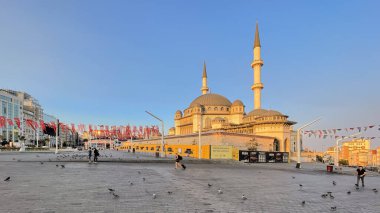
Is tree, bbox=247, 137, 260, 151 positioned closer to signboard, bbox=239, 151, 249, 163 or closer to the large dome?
signboard, bbox=239, 151, 249, 163

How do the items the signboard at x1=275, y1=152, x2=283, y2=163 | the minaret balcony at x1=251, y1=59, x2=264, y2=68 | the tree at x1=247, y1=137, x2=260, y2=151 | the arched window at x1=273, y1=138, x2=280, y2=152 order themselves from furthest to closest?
1. the minaret balcony at x1=251, y1=59, x2=264, y2=68
2. the arched window at x1=273, y1=138, x2=280, y2=152
3. the tree at x1=247, y1=137, x2=260, y2=151
4. the signboard at x1=275, y1=152, x2=283, y2=163

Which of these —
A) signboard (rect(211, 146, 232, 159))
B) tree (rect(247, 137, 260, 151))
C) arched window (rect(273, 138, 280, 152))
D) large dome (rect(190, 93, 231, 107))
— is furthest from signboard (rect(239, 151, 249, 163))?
large dome (rect(190, 93, 231, 107))

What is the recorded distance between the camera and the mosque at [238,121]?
212ft

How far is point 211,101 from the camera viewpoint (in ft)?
344

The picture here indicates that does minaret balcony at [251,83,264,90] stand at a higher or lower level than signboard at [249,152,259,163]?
higher

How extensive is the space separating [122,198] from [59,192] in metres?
2.96

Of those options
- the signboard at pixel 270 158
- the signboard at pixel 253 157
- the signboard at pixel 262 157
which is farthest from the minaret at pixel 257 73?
the signboard at pixel 253 157

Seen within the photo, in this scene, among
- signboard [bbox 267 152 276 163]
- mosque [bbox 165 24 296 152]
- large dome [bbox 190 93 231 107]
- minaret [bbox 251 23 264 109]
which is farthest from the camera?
large dome [bbox 190 93 231 107]

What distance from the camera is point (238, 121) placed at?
97.0m

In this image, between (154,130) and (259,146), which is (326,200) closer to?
(259,146)

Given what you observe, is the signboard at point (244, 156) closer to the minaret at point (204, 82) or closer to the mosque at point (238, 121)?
the mosque at point (238, 121)

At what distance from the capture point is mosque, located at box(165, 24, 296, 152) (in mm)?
64562

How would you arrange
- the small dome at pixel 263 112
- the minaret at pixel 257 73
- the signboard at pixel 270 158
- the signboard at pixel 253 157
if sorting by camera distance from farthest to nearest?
the minaret at pixel 257 73 → the small dome at pixel 263 112 → the signboard at pixel 270 158 → the signboard at pixel 253 157

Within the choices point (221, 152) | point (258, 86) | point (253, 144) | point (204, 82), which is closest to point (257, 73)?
point (258, 86)
